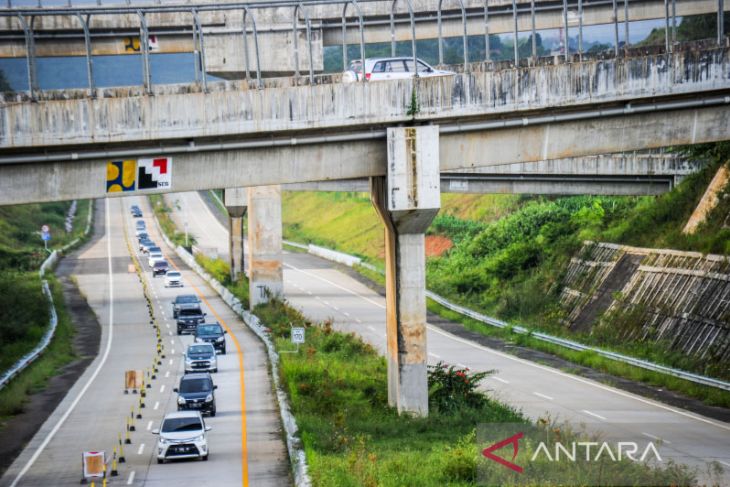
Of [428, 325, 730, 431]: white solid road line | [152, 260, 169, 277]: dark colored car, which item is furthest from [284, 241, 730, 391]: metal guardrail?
[152, 260, 169, 277]: dark colored car

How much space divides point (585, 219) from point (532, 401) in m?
27.8

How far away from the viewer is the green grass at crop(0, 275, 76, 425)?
39.8 m

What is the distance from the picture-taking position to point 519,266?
6575 cm

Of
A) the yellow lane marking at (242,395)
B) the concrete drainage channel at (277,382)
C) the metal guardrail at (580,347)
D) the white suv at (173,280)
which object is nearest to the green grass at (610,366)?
the metal guardrail at (580,347)

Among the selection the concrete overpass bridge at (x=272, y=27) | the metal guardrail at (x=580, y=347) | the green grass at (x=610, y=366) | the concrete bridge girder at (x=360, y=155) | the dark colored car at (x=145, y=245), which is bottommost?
the green grass at (x=610, y=366)

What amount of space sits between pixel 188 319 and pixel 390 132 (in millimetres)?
32167

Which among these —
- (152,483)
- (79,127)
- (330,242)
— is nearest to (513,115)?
(79,127)

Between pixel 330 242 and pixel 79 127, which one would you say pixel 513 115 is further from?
pixel 330 242

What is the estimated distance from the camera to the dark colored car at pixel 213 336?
53250 millimetres

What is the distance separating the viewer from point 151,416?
124ft

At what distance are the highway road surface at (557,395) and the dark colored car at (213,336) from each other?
273 inches

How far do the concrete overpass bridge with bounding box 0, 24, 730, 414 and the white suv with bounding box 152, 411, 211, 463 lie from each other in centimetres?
592

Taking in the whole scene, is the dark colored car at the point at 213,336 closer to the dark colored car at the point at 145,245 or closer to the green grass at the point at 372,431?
the green grass at the point at 372,431

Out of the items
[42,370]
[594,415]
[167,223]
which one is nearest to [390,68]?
[594,415]
